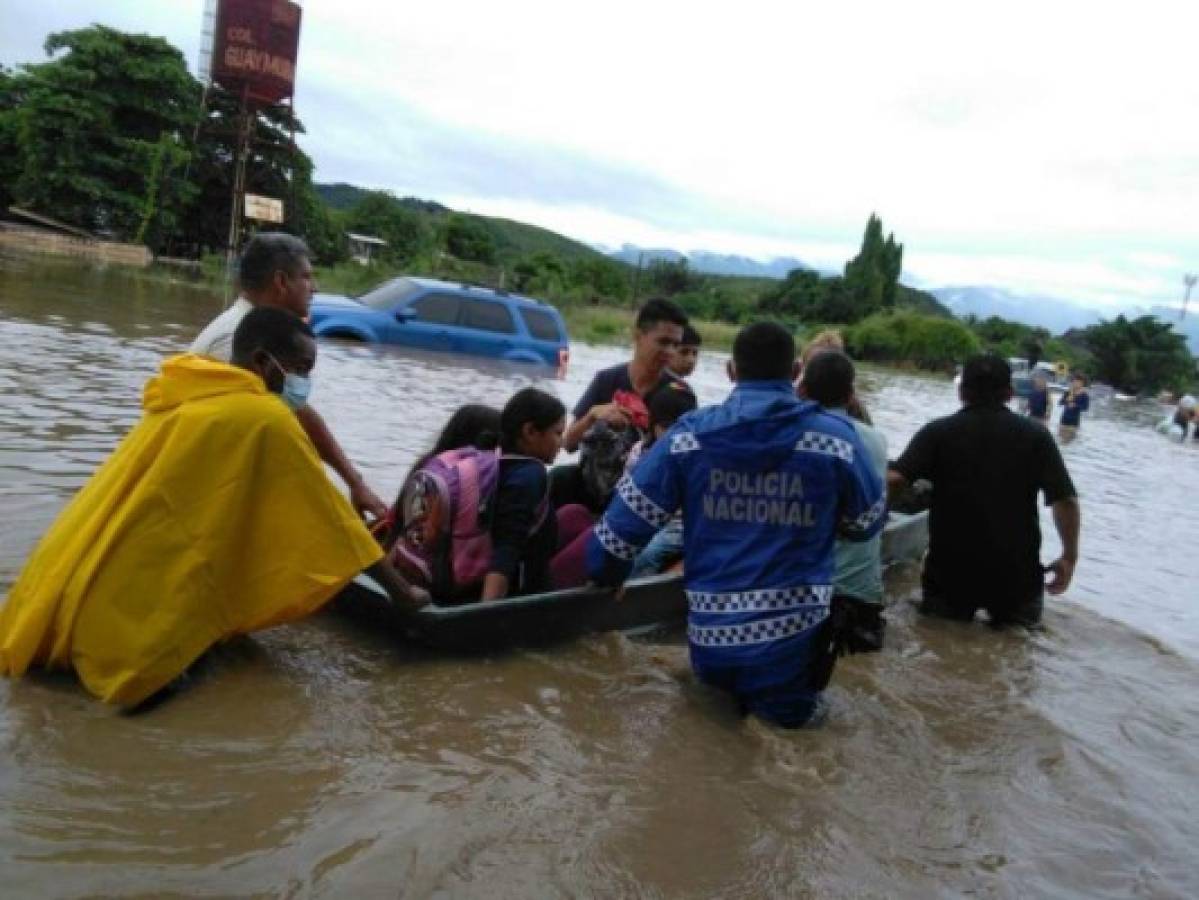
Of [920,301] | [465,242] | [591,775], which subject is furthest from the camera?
[920,301]

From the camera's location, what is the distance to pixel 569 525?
518 centimetres

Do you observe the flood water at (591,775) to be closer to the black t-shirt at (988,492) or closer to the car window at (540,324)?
the black t-shirt at (988,492)

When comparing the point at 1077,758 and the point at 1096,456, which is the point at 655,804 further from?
Answer: the point at 1096,456

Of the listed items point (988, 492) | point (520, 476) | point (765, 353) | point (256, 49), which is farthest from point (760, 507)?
point (256, 49)

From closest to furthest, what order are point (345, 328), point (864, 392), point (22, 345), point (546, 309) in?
point (22, 345)
point (345, 328)
point (546, 309)
point (864, 392)

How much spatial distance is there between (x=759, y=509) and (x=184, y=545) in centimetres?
199

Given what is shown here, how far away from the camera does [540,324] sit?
51.9ft

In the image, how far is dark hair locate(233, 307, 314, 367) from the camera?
12.0 ft

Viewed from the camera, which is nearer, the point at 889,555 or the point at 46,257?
the point at 889,555

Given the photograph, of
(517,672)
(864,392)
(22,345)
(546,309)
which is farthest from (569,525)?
(864,392)

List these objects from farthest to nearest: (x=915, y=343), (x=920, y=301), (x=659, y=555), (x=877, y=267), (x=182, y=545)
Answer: (x=920, y=301) < (x=877, y=267) < (x=915, y=343) < (x=659, y=555) < (x=182, y=545)

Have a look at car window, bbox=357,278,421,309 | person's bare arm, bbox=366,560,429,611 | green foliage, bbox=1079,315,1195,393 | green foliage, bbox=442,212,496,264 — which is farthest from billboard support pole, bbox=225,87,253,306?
green foliage, bbox=1079,315,1195,393

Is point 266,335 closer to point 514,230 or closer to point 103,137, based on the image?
point 103,137

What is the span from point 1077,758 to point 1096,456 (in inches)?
632
